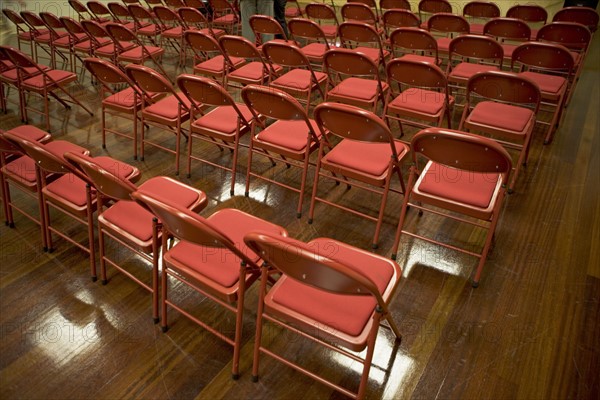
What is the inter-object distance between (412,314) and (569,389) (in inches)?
32.5

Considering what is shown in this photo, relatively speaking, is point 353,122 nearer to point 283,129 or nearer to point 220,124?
point 283,129

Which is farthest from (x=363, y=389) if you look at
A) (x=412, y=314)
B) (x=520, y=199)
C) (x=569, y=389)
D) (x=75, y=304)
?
(x=520, y=199)

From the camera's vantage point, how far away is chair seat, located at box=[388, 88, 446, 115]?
3626 mm

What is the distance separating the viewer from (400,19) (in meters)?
5.75

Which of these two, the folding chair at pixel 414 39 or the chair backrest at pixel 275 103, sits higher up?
the folding chair at pixel 414 39

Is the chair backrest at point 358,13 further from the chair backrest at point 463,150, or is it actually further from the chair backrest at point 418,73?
the chair backrest at point 463,150

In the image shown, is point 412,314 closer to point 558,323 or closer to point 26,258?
point 558,323

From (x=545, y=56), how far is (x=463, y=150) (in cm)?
228

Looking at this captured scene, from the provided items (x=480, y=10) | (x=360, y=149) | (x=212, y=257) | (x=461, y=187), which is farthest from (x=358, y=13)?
(x=212, y=257)

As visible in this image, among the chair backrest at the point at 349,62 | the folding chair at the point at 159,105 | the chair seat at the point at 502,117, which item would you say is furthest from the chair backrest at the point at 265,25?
→ the chair seat at the point at 502,117

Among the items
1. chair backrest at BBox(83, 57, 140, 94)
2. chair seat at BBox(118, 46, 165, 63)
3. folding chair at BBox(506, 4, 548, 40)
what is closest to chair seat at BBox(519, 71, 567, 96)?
folding chair at BBox(506, 4, 548, 40)

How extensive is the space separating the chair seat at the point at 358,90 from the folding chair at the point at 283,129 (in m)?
0.73

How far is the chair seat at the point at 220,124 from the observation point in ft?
11.5

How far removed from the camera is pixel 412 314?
8.69ft
